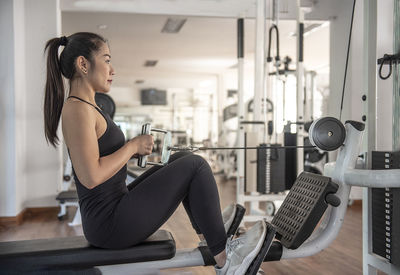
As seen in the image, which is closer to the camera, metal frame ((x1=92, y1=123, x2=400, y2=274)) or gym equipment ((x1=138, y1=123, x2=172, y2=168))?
gym equipment ((x1=138, y1=123, x2=172, y2=168))

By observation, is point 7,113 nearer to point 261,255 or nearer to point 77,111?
point 77,111

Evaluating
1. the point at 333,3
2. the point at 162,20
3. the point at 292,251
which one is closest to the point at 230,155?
the point at 162,20

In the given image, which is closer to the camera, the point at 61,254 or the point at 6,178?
the point at 61,254

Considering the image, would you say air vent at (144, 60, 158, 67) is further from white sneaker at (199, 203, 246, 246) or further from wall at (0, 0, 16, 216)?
white sneaker at (199, 203, 246, 246)

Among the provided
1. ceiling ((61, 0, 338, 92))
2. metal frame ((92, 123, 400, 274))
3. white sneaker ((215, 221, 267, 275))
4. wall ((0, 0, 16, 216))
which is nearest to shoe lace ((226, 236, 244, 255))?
white sneaker ((215, 221, 267, 275))

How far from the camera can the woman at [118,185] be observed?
1.18 m

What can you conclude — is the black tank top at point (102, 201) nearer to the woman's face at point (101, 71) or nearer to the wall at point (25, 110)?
the woman's face at point (101, 71)

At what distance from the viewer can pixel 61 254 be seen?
115 centimetres

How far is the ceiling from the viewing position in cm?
358

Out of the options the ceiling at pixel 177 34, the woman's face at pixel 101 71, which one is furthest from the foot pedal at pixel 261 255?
the ceiling at pixel 177 34

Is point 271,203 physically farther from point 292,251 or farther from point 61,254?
point 61,254

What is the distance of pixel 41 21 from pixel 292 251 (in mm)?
2889

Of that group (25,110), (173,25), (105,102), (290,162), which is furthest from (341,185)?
(173,25)

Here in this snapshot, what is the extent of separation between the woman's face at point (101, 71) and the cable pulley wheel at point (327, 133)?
0.73 m
